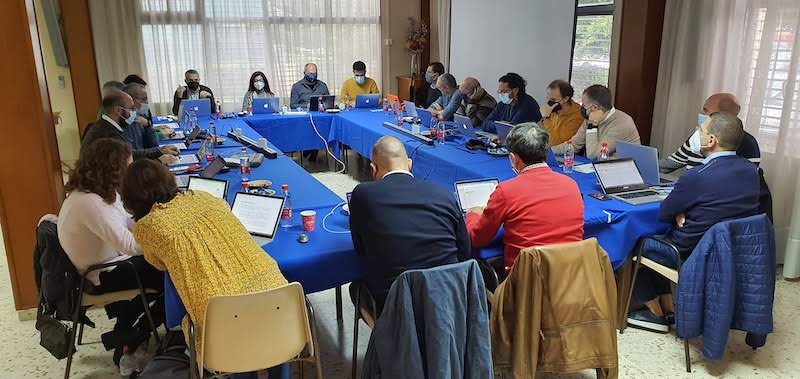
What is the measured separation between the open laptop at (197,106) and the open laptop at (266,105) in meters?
0.50

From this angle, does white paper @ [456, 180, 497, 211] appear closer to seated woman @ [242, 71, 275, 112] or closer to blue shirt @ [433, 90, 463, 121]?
blue shirt @ [433, 90, 463, 121]

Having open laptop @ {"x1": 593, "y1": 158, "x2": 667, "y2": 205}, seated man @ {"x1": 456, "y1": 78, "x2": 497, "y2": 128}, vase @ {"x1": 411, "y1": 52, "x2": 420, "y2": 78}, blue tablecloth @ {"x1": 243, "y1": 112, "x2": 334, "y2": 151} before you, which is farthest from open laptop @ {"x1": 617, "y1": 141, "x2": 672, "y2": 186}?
vase @ {"x1": 411, "y1": 52, "x2": 420, "y2": 78}

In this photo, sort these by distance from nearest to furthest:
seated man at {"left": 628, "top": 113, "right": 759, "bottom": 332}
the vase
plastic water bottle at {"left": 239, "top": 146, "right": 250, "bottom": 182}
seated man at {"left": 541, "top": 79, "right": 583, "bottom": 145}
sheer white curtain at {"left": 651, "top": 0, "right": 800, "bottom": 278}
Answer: seated man at {"left": 628, "top": 113, "right": 759, "bottom": 332} → plastic water bottle at {"left": 239, "top": 146, "right": 250, "bottom": 182} → sheer white curtain at {"left": 651, "top": 0, "right": 800, "bottom": 278} → seated man at {"left": 541, "top": 79, "right": 583, "bottom": 145} → the vase

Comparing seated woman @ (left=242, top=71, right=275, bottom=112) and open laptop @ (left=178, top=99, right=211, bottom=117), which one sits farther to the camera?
seated woman @ (left=242, top=71, right=275, bottom=112)

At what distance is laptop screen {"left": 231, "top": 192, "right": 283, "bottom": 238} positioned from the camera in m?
2.41

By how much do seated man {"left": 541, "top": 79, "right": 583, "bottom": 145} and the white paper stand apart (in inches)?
68.5

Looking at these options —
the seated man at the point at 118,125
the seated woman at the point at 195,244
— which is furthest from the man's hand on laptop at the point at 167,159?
the seated woman at the point at 195,244

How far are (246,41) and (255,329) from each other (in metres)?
6.09

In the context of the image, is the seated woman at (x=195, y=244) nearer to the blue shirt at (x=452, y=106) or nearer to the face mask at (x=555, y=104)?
the face mask at (x=555, y=104)

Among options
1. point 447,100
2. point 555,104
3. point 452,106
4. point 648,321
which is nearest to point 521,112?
point 555,104

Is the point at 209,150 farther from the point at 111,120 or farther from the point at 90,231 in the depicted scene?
the point at 90,231

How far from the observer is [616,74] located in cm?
481

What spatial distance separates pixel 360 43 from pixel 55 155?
531 centimetres

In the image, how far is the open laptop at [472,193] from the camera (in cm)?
269
